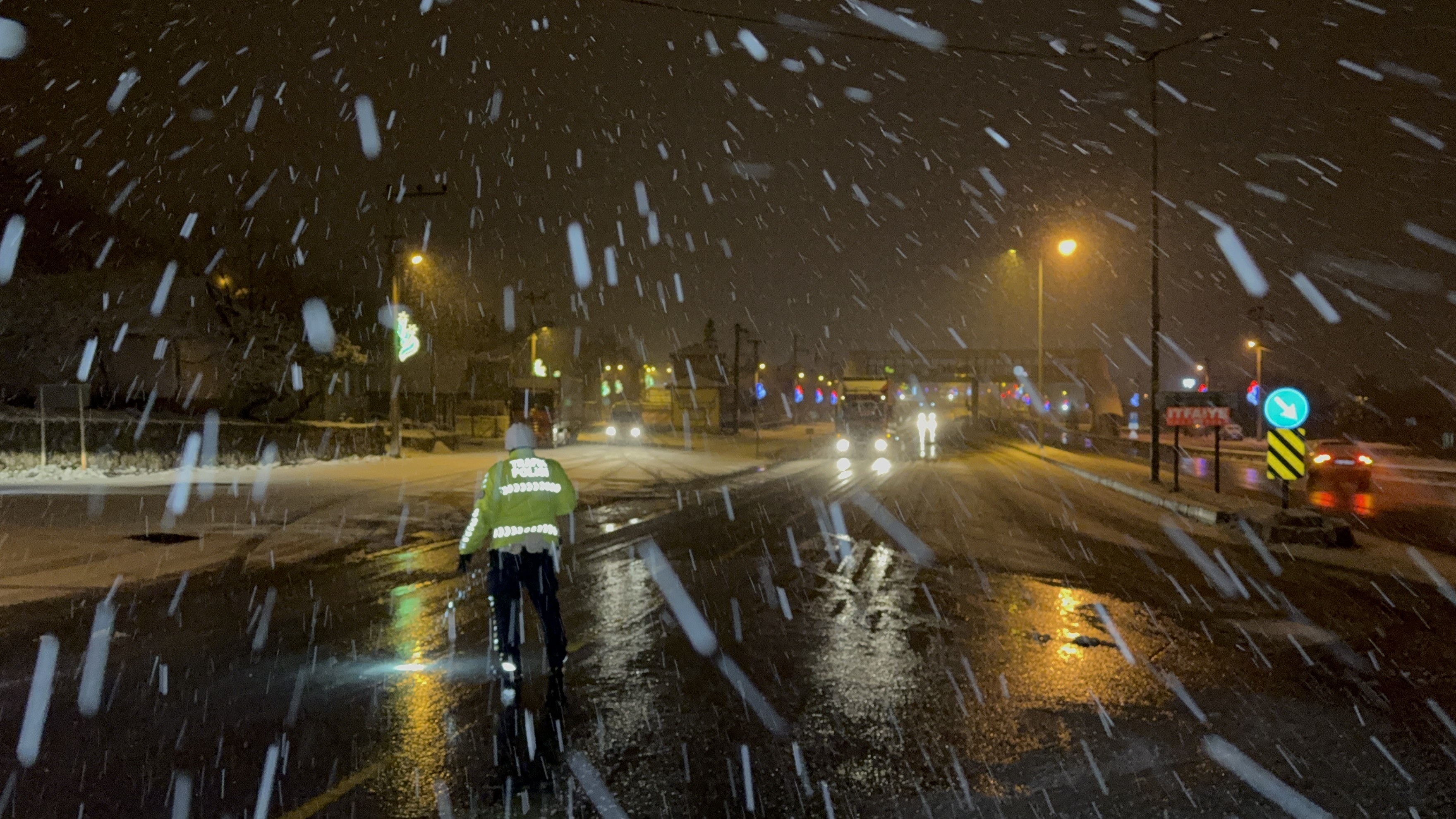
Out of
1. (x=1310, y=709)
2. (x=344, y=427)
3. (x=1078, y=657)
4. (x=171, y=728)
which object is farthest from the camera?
(x=344, y=427)

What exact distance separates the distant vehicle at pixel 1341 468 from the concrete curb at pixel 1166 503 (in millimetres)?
5970

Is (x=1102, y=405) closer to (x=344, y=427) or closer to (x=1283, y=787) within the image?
(x=344, y=427)

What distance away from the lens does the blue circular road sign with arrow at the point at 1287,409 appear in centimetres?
1619

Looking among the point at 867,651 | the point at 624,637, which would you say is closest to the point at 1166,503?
the point at 867,651

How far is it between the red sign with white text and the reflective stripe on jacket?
19.4m

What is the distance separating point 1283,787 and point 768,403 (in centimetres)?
9209

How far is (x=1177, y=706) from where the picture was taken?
627cm

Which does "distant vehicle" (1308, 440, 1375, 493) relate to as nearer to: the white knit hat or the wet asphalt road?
the wet asphalt road

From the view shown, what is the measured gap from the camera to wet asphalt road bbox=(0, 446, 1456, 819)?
15.7 ft

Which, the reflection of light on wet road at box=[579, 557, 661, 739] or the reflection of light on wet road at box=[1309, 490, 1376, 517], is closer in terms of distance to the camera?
the reflection of light on wet road at box=[579, 557, 661, 739]

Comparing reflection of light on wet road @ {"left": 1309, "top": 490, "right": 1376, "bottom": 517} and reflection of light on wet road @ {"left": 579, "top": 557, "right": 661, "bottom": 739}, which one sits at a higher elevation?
reflection of light on wet road @ {"left": 579, "top": 557, "right": 661, "bottom": 739}

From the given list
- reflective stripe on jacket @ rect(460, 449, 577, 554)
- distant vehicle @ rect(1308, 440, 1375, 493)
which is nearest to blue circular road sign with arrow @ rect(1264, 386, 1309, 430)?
distant vehicle @ rect(1308, 440, 1375, 493)

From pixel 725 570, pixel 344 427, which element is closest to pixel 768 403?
pixel 344 427

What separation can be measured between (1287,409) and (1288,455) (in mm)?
797
